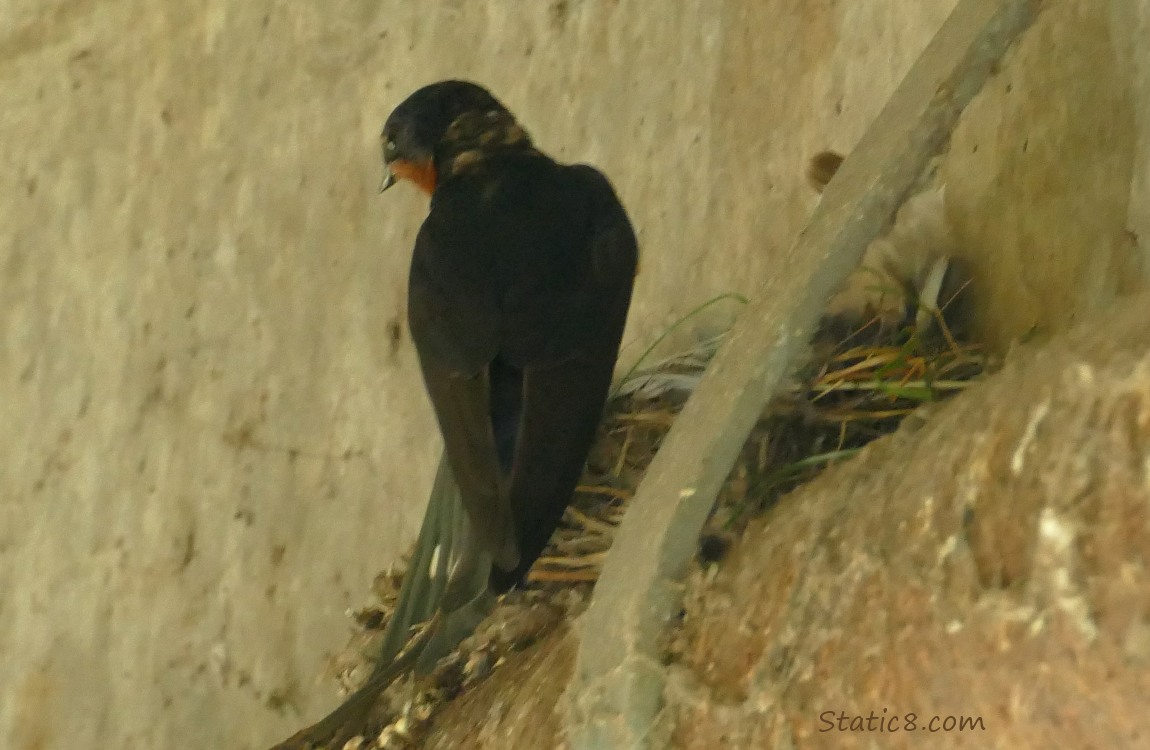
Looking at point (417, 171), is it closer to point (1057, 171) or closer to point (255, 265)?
point (255, 265)

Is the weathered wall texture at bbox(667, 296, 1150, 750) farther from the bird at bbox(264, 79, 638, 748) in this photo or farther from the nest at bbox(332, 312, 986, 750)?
the bird at bbox(264, 79, 638, 748)

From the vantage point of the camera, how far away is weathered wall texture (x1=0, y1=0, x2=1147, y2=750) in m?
2.04

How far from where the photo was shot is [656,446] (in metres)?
1.69

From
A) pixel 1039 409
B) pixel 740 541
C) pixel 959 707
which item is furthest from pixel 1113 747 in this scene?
pixel 740 541

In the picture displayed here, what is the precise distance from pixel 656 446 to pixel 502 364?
0.29m

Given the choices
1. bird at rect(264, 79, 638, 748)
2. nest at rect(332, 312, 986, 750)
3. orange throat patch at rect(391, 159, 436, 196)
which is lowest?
nest at rect(332, 312, 986, 750)

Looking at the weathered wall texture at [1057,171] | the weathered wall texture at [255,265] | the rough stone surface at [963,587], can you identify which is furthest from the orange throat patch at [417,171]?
the rough stone surface at [963,587]

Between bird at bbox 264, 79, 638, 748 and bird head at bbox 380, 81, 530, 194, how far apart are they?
0.06 m

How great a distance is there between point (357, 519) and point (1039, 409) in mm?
1482

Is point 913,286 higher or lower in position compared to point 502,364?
lower

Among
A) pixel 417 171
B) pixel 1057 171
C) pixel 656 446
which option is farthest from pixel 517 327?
pixel 1057 171

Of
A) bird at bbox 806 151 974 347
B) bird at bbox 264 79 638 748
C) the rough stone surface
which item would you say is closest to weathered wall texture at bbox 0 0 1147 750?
bird at bbox 806 151 974 347

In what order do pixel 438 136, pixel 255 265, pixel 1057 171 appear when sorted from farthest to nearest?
pixel 255 265 → pixel 438 136 → pixel 1057 171

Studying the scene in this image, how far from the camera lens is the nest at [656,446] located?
1.37m
